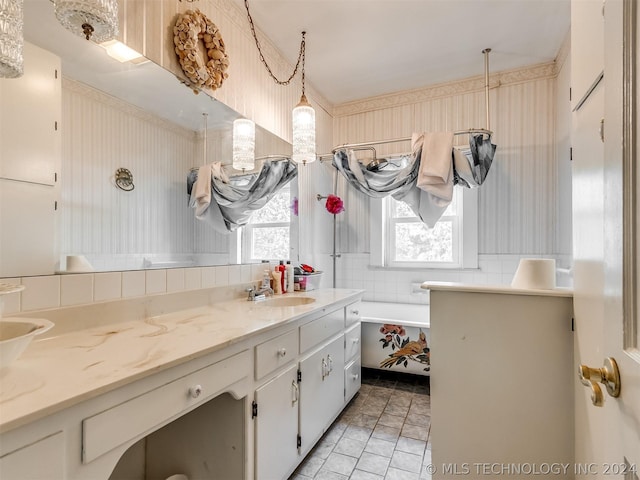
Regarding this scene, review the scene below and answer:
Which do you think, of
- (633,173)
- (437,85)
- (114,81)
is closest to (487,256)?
(437,85)

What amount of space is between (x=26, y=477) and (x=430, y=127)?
3.46 m

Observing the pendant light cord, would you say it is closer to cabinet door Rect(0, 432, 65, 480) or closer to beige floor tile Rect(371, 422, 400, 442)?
cabinet door Rect(0, 432, 65, 480)

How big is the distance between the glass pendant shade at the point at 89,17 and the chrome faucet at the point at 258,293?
141cm

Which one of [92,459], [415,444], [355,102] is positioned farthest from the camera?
[355,102]

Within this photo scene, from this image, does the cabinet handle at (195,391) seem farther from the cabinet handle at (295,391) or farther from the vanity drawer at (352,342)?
the vanity drawer at (352,342)

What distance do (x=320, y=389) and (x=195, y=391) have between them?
1003 mm

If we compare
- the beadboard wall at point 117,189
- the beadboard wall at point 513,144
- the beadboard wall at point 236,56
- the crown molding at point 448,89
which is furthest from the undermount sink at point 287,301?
the crown molding at point 448,89

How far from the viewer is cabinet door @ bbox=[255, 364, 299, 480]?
132 centimetres

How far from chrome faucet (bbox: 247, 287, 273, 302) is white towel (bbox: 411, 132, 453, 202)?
1423 millimetres

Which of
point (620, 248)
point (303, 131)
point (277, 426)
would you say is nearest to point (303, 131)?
point (303, 131)

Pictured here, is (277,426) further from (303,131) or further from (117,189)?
(303,131)

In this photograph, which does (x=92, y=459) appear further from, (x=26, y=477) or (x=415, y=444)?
(x=415, y=444)

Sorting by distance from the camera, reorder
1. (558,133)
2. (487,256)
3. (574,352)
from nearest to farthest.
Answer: (574,352), (558,133), (487,256)

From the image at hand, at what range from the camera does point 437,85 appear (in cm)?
313
